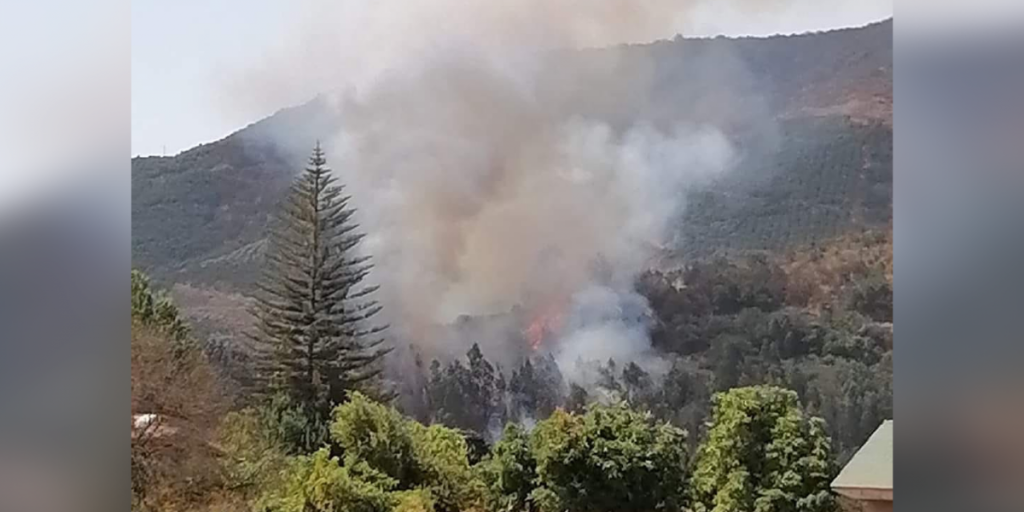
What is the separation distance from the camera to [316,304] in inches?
114

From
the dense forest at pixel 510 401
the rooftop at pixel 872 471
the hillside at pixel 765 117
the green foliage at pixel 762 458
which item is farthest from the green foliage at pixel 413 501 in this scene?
the rooftop at pixel 872 471

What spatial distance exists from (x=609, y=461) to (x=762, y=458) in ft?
1.23

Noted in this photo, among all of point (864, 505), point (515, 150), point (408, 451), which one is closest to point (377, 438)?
point (408, 451)

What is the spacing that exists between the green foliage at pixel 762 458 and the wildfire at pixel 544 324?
44 cm

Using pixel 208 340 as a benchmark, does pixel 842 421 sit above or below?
below

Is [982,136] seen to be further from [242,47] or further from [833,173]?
[242,47]

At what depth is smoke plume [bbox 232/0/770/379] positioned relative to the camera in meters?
2.68

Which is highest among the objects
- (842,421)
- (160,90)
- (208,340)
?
(160,90)

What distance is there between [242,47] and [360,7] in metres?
0.35

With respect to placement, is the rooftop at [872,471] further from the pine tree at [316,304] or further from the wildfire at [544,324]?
the pine tree at [316,304]

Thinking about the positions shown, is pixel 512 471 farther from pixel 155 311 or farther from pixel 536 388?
pixel 155 311

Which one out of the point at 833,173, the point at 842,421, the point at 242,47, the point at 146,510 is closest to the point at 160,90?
the point at 242,47

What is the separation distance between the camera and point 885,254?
2.46m

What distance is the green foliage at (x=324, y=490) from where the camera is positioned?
9.42ft
